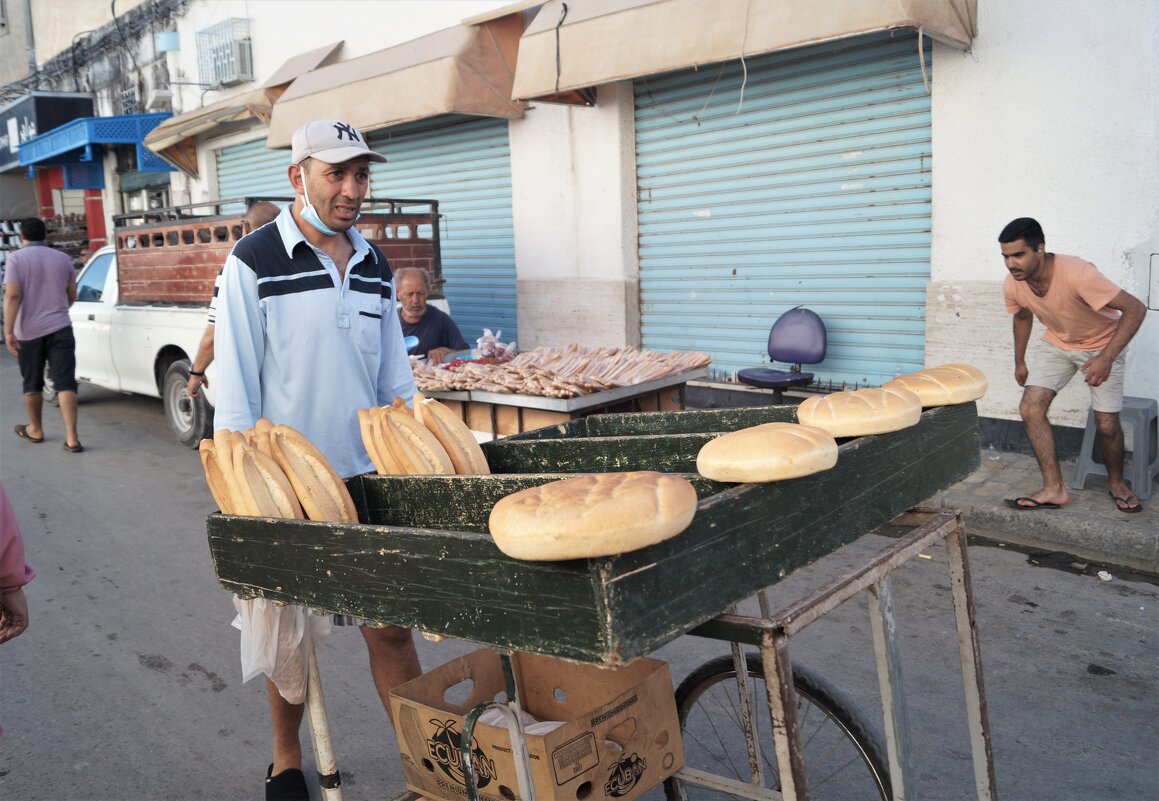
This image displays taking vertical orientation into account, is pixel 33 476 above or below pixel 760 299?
below

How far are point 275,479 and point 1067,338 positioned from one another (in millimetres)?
5080

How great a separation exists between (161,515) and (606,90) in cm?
572

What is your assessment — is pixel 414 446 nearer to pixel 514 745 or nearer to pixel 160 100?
pixel 514 745

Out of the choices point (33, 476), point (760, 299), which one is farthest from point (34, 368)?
point (760, 299)

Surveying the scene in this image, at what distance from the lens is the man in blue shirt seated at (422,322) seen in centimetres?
706

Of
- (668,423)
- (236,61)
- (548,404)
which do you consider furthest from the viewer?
(236,61)

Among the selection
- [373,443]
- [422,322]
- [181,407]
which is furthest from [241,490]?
[181,407]

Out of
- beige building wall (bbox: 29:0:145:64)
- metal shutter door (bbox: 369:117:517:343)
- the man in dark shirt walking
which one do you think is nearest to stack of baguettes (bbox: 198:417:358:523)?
the man in dark shirt walking

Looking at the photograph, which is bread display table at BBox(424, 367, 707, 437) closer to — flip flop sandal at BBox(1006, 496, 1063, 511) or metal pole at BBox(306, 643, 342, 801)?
flip flop sandal at BBox(1006, 496, 1063, 511)

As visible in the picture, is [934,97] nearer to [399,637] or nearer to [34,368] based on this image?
[399,637]

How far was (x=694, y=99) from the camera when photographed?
29.0 feet

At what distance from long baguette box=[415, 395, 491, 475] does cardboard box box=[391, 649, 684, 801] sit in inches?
22.2

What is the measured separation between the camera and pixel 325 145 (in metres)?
2.85

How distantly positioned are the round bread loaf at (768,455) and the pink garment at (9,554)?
1588mm
